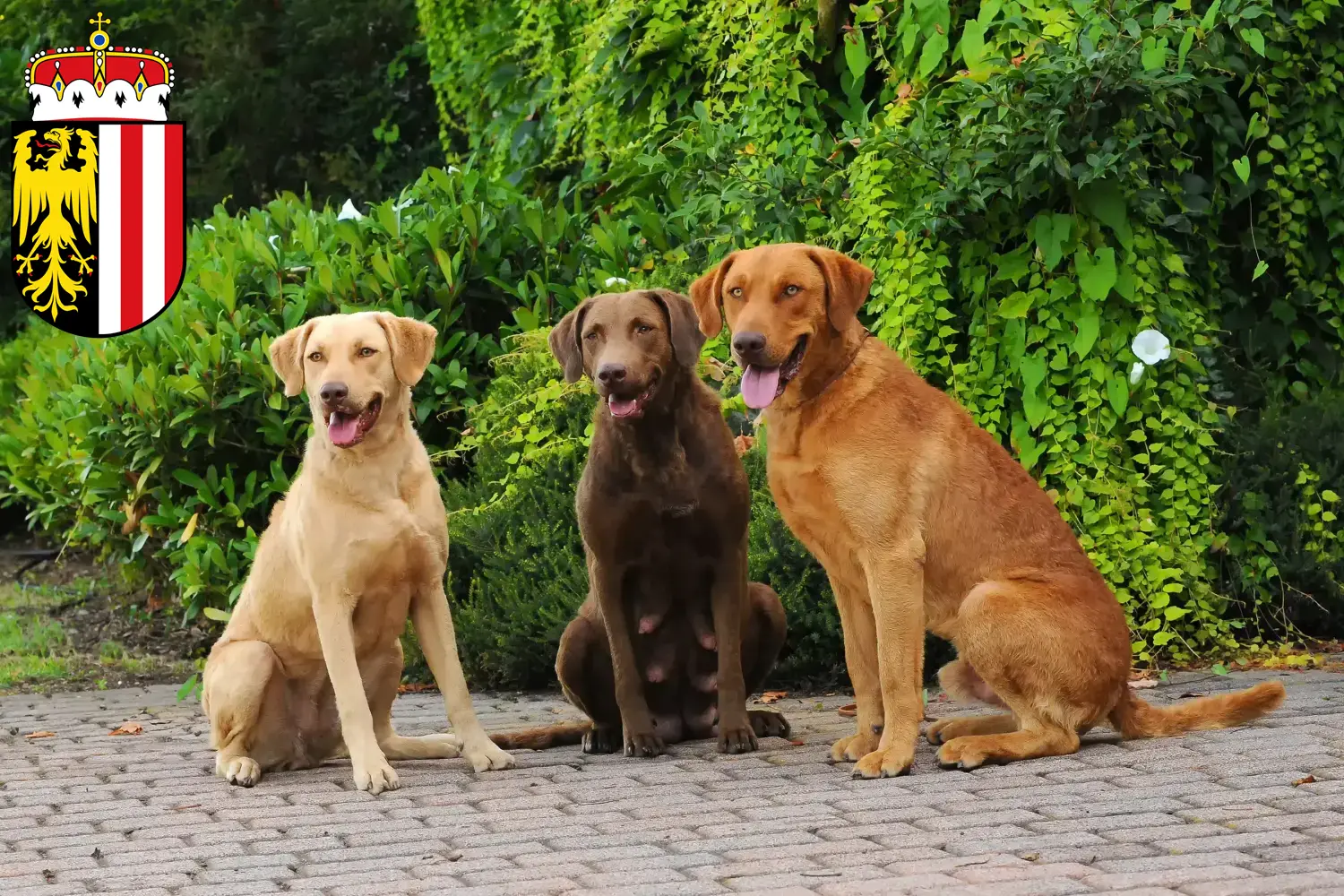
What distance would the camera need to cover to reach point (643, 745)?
Result: 18.8 feet

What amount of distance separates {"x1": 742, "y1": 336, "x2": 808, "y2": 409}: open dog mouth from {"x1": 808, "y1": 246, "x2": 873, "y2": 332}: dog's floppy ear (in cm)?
15

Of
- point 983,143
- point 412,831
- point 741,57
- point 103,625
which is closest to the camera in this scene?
point 412,831

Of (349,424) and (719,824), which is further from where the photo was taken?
(349,424)

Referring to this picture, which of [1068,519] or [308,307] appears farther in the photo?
[308,307]

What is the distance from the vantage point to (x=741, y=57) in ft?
26.9

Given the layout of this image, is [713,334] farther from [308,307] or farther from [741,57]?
[308,307]

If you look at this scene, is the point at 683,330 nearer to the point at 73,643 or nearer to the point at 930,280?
the point at 930,280

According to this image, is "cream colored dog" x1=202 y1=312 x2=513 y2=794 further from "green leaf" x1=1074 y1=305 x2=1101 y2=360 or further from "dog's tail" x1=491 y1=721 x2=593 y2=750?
"green leaf" x1=1074 y1=305 x2=1101 y2=360

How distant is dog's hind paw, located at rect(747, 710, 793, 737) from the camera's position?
5992mm

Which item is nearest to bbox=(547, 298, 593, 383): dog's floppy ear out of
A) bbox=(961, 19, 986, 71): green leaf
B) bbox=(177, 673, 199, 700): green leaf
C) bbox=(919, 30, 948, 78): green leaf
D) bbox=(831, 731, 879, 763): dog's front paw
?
bbox=(831, 731, 879, 763): dog's front paw

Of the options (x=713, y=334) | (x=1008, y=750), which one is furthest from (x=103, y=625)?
(x=1008, y=750)

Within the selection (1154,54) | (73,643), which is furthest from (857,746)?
(73,643)

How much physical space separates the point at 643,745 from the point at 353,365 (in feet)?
5.66

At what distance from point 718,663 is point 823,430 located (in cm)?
105
